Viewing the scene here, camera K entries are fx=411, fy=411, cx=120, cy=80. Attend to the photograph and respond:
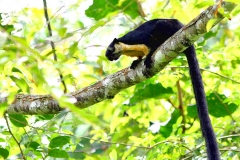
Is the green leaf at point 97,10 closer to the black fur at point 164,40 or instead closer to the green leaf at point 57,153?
the black fur at point 164,40

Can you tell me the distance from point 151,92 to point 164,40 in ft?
1.73

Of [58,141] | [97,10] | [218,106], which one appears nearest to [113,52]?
[97,10]

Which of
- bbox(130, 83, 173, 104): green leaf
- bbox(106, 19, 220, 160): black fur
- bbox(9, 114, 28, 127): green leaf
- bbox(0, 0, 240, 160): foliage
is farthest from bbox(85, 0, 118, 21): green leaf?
bbox(9, 114, 28, 127): green leaf

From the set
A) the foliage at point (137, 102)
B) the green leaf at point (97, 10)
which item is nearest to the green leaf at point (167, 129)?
the foliage at point (137, 102)

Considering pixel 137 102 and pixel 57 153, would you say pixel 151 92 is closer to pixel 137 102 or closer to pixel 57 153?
pixel 137 102

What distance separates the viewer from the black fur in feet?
6.81

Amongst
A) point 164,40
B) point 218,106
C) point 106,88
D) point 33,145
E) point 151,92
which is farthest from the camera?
point 151,92

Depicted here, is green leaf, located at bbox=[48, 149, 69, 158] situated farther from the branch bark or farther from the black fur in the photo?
the black fur

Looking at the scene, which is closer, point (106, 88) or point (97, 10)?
point (106, 88)

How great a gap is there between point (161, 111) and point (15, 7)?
158 cm

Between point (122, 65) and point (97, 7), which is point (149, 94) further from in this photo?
point (97, 7)

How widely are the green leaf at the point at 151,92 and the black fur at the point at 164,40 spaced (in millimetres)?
407

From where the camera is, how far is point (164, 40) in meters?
2.40

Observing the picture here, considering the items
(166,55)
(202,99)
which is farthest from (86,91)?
(202,99)
